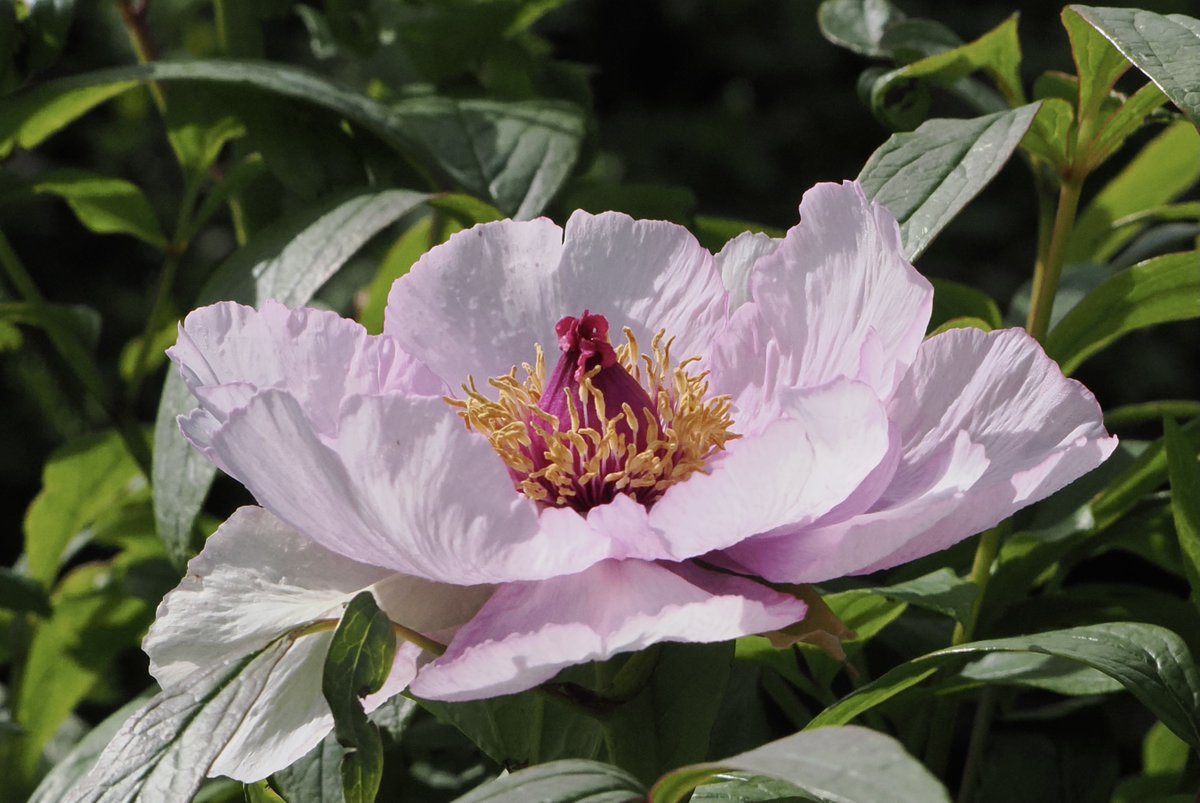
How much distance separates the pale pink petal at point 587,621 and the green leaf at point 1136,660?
0.24ft

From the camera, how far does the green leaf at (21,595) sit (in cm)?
71

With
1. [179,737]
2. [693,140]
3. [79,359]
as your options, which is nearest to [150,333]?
[79,359]

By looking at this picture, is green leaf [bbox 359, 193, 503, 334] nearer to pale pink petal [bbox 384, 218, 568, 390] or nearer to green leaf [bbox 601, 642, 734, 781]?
pale pink petal [bbox 384, 218, 568, 390]

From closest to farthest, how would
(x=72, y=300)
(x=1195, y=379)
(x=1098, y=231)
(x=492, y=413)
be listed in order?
(x=492, y=413) → (x=1098, y=231) → (x=72, y=300) → (x=1195, y=379)

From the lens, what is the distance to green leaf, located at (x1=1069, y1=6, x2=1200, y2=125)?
1.48ft

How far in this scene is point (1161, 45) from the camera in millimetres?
479

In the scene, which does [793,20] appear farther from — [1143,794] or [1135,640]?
[1135,640]

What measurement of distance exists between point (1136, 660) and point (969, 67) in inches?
10.4

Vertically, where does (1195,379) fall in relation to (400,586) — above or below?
below

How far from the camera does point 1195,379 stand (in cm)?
227

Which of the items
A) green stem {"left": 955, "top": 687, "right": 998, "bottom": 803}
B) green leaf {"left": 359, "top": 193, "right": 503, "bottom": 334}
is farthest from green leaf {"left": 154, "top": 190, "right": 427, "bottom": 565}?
green stem {"left": 955, "top": 687, "right": 998, "bottom": 803}

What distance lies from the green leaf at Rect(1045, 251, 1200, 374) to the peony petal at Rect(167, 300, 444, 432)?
0.30 m

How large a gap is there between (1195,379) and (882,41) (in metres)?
1.83

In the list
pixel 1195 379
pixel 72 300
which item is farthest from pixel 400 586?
pixel 1195 379
